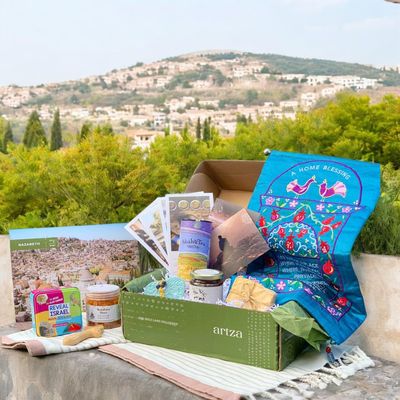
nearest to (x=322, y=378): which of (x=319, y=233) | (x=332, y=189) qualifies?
(x=319, y=233)

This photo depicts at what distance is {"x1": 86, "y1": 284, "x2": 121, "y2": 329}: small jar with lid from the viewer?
5.44ft

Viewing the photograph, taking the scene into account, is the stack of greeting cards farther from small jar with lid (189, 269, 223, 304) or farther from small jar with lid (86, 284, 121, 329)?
small jar with lid (189, 269, 223, 304)

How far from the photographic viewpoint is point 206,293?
1.47 metres

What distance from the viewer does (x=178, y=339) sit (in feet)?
4.88

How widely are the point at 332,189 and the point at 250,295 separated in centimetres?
33

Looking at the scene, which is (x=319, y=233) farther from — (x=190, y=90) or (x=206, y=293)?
(x=190, y=90)

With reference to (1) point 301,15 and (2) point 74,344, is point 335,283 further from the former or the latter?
(1) point 301,15

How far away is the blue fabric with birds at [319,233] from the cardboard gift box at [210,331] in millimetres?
103

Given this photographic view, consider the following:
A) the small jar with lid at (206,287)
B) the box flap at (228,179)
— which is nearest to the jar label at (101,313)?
the small jar with lid at (206,287)

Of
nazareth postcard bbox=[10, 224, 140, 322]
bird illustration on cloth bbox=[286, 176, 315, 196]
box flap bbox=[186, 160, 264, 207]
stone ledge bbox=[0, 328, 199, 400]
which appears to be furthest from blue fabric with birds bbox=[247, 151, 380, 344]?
nazareth postcard bbox=[10, 224, 140, 322]

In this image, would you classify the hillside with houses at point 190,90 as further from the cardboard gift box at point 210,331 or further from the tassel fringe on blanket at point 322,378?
the tassel fringe on blanket at point 322,378

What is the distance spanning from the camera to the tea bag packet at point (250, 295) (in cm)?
144

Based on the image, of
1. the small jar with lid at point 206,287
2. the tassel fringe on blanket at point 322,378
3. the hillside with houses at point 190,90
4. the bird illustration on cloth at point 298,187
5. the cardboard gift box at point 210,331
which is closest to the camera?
the tassel fringe on blanket at point 322,378

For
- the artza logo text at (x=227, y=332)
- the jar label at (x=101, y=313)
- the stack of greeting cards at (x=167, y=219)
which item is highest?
the stack of greeting cards at (x=167, y=219)
